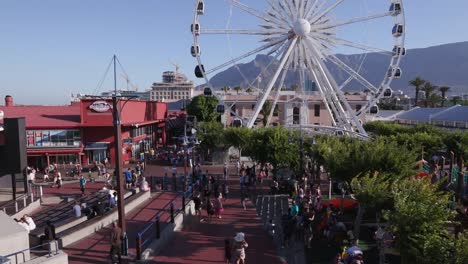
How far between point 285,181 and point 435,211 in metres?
16.1

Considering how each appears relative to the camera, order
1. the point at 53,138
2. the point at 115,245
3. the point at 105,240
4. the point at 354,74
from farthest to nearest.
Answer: the point at 354,74 < the point at 53,138 < the point at 105,240 < the point at 115,245

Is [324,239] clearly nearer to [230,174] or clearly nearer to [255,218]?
Answer: [255,218]

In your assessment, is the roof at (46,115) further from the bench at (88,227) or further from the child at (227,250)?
the child at (227,250)

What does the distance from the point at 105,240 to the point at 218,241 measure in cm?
414

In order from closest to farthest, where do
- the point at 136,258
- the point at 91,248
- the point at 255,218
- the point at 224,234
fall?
1. the point at 136,258
2. the point at 91,248
3. the point at 224,234
4. the point at 255,218

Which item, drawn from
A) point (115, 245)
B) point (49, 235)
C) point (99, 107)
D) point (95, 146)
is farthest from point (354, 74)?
point (49, 235)

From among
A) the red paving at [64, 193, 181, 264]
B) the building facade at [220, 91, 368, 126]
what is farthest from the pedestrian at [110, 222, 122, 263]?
the building facade at [220, 91, 368, 126]

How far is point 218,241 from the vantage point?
15.3 meters

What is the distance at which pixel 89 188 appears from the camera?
87.9 feet

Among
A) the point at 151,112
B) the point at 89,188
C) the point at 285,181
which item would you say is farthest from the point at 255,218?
the point at 151,112

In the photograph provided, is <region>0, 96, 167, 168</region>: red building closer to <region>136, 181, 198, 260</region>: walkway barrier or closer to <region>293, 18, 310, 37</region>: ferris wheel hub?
<region>136, 181, 198, 260</region>: walkway barrier

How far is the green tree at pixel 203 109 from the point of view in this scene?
68.5m

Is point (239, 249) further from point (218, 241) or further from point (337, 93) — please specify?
point (337, 93)

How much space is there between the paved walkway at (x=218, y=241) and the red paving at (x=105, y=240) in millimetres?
1465
